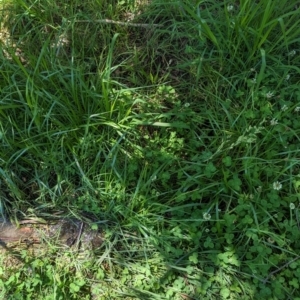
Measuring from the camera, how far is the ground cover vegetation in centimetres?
209

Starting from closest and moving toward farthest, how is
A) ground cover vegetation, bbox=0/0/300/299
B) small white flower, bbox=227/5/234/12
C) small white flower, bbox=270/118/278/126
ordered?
ground cover vegetation, bbox=0/0/300/299, small white flower, bbox=270/118/278/126, small white flower, bbox=227/5/234/12

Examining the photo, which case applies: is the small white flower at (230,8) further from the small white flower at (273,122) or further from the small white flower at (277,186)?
the small white flower at (277,186)

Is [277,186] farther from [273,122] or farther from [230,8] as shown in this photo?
[230,8]

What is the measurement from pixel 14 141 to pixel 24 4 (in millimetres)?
858

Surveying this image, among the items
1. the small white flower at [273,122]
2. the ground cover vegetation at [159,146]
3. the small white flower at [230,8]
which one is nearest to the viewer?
the ground cover vegetation at [159,146]

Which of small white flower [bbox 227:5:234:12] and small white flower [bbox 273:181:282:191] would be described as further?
small white flower [bbox 227:5:234:12]

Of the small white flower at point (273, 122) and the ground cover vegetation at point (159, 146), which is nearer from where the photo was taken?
the ground cover vegetation at point (159, 146)

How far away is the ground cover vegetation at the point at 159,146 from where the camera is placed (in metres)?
2.09

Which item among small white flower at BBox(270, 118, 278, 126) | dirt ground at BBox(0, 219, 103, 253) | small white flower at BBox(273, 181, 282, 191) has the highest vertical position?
small white flower at BBox(270, 118, 278, 126)

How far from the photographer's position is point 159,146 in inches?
91.8

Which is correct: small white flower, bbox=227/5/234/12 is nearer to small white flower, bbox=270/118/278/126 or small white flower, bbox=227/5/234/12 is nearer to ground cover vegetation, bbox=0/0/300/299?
ground cover vegetation, bbox=0/0/300/299

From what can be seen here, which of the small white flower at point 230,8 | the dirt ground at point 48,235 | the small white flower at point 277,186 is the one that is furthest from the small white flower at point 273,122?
the dirt ground at point 48,235

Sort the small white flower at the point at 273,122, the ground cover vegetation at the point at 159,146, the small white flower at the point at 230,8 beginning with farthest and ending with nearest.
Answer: the small white flower at the point at 230,8, the small white flower at the point at 273,122, the ground cover vegetation at the point at 159,146

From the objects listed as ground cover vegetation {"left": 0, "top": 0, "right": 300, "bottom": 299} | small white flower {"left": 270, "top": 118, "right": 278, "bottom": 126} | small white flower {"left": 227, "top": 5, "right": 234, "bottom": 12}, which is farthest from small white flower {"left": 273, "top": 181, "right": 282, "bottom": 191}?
small white flower {"left": 227, "top": 5, "right": 234, "bottom": 12}
